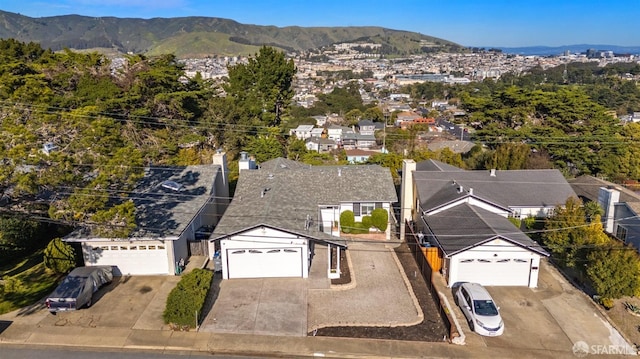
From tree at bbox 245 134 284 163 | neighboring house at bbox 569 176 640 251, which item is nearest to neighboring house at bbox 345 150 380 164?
tree at bbox 245 134 284 163

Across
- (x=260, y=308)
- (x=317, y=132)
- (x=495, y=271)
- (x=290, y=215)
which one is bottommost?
(x=317, y=132)

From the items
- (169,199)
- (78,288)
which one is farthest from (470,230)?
(78,288)

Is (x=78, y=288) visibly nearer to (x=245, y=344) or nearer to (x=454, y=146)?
(x=245, y=344)

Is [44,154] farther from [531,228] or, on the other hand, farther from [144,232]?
[531,228]

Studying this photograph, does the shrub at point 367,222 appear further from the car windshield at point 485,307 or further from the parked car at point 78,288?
the parked car at point 78,288

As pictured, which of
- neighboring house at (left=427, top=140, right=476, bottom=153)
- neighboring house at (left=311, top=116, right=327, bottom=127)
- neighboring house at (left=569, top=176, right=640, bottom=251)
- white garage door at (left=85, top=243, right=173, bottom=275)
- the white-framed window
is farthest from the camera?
neighboring house at (left=311, top=116, right=327, bottom=127)

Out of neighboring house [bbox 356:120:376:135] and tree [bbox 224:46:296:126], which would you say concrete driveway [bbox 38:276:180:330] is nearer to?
tree [bbox 224:46:296:126]

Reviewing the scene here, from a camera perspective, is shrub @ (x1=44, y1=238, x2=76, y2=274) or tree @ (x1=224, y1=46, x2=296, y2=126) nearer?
shrub @ (x1=44, y1=238, x2=76, y2=274)
